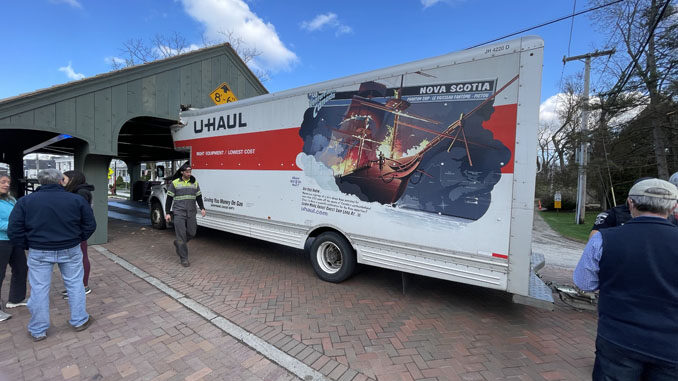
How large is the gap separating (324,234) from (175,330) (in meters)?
2.20

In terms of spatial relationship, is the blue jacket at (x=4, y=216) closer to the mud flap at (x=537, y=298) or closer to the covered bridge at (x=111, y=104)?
the covered bridge at (x=111, y=104)

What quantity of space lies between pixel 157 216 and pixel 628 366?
32.4ft

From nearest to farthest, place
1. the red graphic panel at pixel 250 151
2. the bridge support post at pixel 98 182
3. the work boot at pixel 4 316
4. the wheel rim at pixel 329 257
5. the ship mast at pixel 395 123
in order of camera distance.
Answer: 1. the work boot at pixel 4 316
2. the ship mast at pixel 395 123
3. the wheel rim at pixel 329 257
4. the red graphic panel at pixel 250 151
5. the bridge support post at pixel 98 182

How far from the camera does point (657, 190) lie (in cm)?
156

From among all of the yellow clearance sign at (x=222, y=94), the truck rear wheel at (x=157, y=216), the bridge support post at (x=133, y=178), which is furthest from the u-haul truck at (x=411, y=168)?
the bridge support post at (x=133, y=178)

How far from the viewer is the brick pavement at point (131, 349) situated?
253 cm

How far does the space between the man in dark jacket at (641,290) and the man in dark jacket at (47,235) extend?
4.36 meters

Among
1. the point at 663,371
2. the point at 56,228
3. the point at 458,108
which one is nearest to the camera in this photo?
the point at 663,371

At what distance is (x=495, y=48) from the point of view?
309 centimetres

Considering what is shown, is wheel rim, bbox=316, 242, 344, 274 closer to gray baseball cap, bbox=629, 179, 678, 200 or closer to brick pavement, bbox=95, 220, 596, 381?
brick pavement, bbox=95, 220, 596, 381

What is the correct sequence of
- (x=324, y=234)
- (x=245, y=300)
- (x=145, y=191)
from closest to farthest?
(x=245, y=300) → (x=324, y=234) → (x=145, y=191)

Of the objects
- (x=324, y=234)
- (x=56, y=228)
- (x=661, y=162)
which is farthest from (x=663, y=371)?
(x=661, y=162)

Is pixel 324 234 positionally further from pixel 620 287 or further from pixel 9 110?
pixel 9 110

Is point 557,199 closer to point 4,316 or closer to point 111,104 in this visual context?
point 111,104
